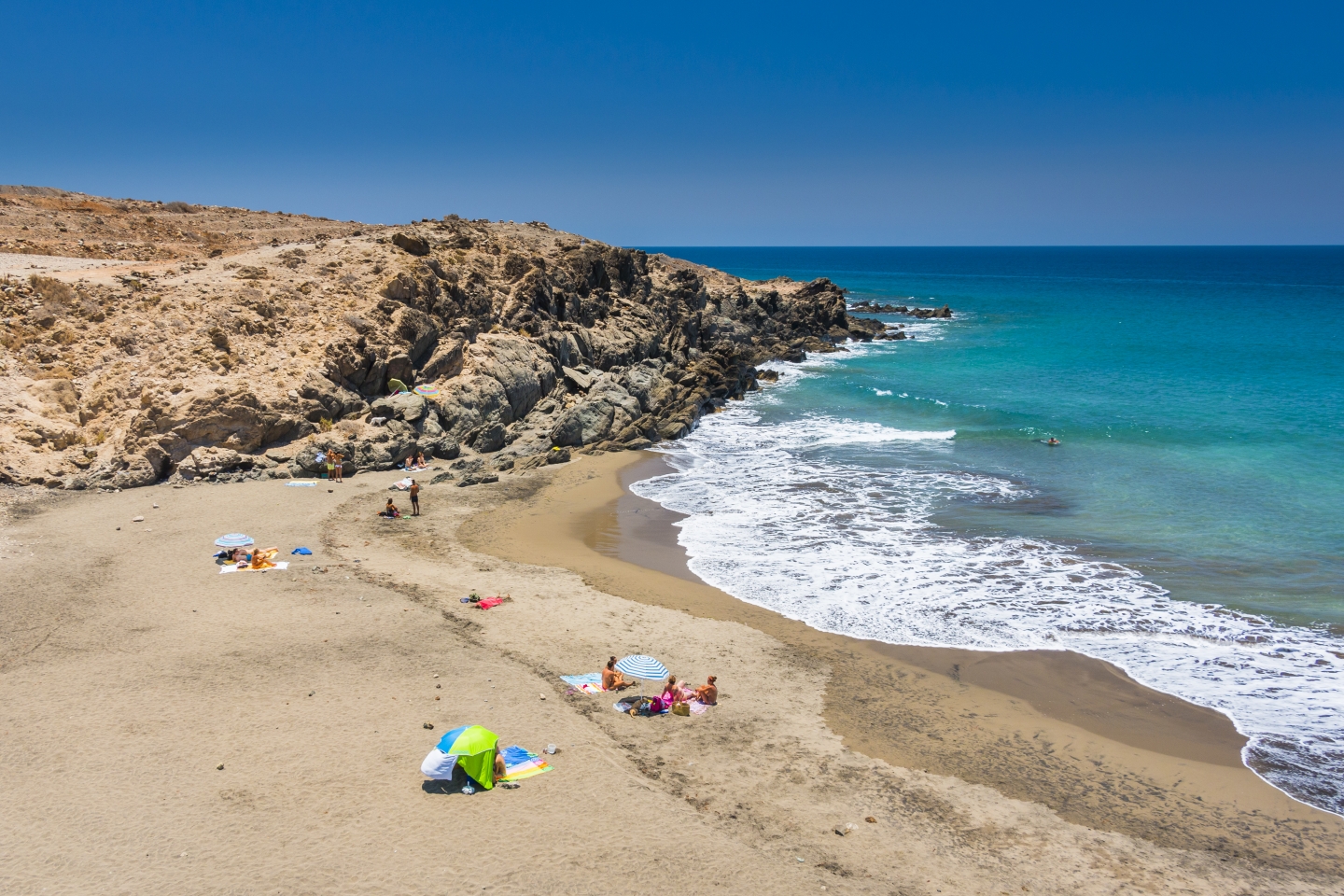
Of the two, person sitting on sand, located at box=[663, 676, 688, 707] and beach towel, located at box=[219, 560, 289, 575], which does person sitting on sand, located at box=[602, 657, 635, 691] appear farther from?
beach towel, located at box=[219, 560, 289, 575]

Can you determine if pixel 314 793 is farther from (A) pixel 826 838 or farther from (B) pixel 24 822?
(A) pixel 826 838

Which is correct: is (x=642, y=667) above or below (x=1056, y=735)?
above

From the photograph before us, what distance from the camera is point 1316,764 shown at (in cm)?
1050

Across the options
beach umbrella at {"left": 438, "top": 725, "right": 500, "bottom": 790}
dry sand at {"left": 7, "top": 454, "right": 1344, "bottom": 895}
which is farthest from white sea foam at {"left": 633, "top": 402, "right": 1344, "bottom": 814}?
beach umbrella at {"left": 438, "top": 725, "right": 500, "bottom": 790}

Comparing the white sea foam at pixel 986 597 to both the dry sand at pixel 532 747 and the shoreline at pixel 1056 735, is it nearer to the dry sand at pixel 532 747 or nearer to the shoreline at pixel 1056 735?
the shoreline at pixel 1056 735

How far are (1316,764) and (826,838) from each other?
24.1ft

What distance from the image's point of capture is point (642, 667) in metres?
12.1

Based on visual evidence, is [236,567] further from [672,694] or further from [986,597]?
[986,597]

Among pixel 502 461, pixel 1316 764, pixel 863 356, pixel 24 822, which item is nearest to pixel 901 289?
pixel 863 356

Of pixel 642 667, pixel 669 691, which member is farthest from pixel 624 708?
pixel 642 667

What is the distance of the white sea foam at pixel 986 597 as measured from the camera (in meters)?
11.8

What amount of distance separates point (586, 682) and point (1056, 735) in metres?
7.10

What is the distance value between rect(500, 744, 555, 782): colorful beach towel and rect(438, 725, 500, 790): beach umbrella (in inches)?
11.0

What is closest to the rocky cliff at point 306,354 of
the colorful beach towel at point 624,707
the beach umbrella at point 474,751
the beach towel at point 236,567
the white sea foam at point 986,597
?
the beach towel at point 236,567
